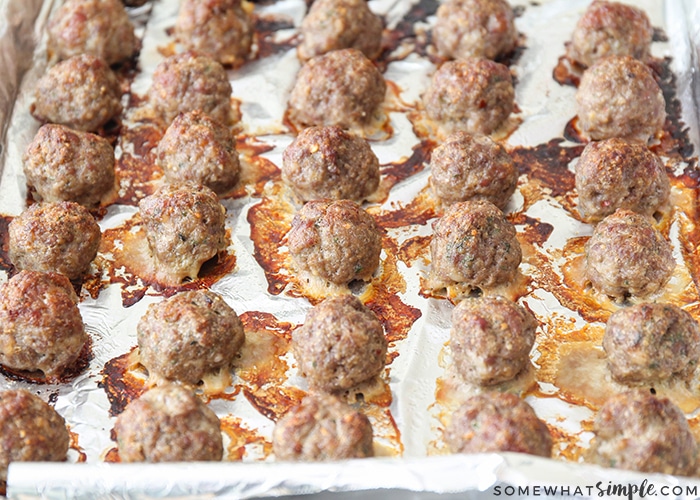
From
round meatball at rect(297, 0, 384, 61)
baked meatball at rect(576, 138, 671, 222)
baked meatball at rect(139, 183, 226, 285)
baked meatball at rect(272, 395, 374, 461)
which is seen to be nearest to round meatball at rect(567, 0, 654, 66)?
baked meatball at rect(576, 138, 671, 222)

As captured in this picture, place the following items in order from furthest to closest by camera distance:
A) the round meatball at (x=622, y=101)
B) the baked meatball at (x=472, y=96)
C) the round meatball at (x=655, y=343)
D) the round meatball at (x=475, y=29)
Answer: the round meatball at (x=475, y=29) → the baked meatball at (x=472, y=96) → the round meatball at (x=622, y=101) → the round meatball at (x=655, y=343)

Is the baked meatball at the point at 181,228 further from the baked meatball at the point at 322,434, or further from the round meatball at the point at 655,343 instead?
the round meatball at the point at 655,343

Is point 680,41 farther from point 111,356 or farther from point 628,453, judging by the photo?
point 111,356

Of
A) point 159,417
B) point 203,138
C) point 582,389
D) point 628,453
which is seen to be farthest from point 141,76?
point 628,453

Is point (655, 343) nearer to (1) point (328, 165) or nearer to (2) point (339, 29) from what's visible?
(1) point (328, 165)

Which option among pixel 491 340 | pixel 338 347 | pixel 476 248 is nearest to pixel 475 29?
pixel 476 248

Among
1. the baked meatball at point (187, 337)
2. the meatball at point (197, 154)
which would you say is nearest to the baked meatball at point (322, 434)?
the baked meatball at point (187, 337)

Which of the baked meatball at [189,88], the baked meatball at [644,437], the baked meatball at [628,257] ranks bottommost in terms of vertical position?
the baked meatball at [644,437]
